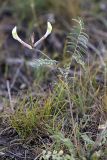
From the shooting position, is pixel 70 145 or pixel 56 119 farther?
pixel 56 119

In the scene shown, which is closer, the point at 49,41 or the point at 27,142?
the point at 27,142

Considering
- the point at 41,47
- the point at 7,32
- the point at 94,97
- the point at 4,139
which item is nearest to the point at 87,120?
the point at 94,97

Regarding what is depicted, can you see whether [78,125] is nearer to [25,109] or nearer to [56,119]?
[56,119]

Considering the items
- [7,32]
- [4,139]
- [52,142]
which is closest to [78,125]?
[52,142]

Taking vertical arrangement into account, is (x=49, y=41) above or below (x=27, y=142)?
above

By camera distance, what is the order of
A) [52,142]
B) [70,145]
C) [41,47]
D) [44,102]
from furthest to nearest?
[41,47] → [44,102] → [52,142] → [70,145]

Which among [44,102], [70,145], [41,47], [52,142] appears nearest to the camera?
[70,145]

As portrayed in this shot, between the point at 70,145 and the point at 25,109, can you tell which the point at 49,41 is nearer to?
the point at 25,109

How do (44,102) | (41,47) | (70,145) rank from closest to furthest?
(70,145), (44,102), (41,47)

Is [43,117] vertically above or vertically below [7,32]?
below
